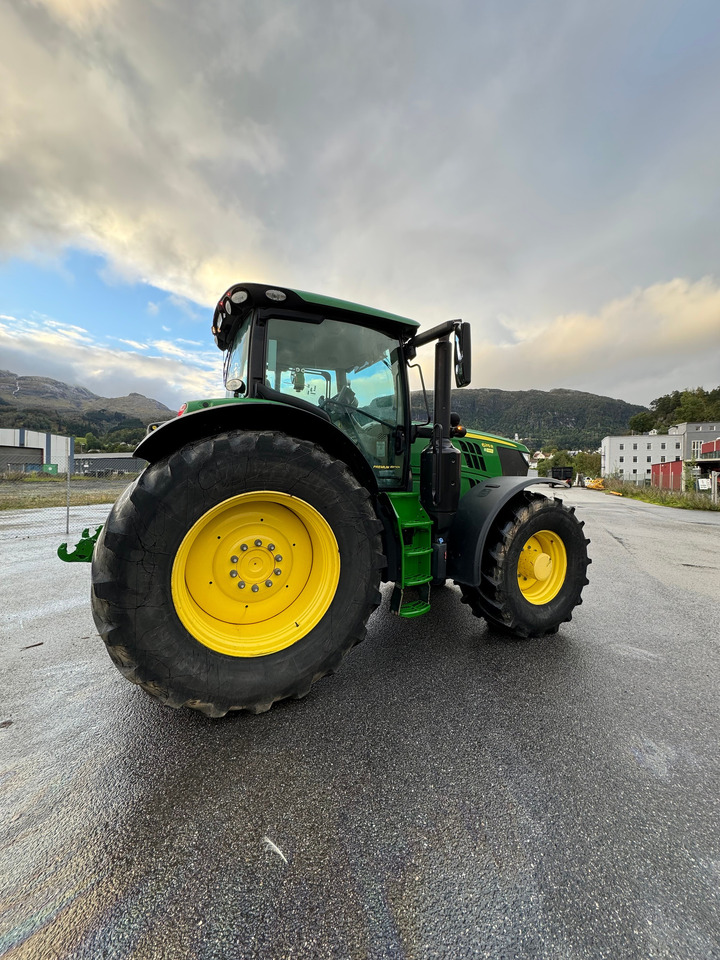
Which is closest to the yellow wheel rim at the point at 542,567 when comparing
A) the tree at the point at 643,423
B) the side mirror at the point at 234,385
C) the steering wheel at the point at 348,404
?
the steering wheel at the point at 348,404

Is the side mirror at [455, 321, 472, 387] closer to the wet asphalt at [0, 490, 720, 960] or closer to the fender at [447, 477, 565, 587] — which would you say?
the fender at [447, 477, 565, 587]

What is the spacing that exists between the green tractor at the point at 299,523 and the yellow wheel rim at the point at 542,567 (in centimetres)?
1

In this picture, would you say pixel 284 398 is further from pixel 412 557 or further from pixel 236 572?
pixel 412 557

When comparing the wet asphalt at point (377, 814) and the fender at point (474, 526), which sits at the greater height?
the fender at point (474, 526)

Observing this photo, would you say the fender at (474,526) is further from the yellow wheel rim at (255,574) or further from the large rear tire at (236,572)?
the yellow wheel rim at (255,574)

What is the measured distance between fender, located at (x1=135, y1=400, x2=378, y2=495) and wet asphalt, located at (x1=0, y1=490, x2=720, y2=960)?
1.31m

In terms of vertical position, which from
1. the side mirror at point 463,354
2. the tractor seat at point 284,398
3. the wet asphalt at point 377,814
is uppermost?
the side mirror at point 463,354

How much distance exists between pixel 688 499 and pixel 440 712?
65.4 ft

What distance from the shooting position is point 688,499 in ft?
55.1

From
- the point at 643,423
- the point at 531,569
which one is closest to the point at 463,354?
the point at 531,569

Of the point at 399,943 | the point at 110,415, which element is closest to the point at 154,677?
the point at 399,943

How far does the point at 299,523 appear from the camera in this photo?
2137 mm

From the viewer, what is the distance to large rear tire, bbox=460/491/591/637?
2.69m

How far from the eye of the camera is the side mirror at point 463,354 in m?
2.55
